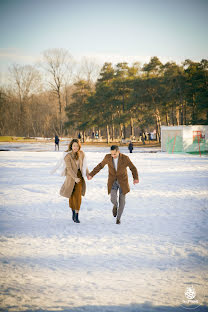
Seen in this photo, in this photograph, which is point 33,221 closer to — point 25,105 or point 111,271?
point 111,271

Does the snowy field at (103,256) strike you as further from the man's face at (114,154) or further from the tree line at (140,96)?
the tree line at (140,96)

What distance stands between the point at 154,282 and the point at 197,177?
940cm

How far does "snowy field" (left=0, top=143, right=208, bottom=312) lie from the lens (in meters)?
3.24

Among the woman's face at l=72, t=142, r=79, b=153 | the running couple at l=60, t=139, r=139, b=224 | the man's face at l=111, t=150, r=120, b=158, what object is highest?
the woman's face at l=72, t=142, r=79, b=153

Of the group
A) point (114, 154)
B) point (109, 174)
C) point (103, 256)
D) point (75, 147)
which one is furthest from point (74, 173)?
point (103, 256)

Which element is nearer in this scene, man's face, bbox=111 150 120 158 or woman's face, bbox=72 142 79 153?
man's face, bbox=111 150 120 158

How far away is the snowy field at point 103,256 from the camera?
10.6 ft

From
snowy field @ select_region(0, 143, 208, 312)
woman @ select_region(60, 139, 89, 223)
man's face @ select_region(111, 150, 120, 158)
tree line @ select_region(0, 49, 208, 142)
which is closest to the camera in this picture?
snowy field @ select_region(0, 143, 208, 312)

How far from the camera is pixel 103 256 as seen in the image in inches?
169

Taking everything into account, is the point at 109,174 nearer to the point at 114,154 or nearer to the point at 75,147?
the point at 114,154

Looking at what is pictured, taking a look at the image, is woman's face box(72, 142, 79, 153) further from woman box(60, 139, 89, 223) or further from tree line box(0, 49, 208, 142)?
tree line box(0, 49, 208, 142)

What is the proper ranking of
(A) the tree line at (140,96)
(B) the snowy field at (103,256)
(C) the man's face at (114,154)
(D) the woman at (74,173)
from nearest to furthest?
(B) the snowy field at (103,256) → (C) the man's face at (114,154) → (D) the woman at (74,173) → (A) the tree line at (140,96)

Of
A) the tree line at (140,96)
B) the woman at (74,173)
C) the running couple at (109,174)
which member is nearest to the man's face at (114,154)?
the running couple at (109,174)

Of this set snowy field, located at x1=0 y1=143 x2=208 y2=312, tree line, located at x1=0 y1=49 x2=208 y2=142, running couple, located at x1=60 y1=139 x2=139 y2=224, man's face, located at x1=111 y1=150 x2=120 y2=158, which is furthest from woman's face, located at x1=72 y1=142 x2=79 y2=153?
tree line, located at x1=0 y1=49 x2=208 y2=142
